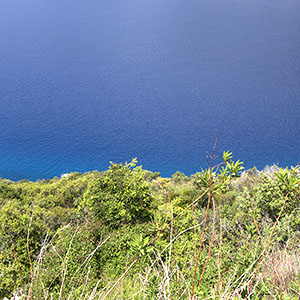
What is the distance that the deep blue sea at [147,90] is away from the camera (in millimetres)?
24953

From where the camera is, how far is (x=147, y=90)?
108 ft

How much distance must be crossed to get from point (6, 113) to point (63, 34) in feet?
80.3

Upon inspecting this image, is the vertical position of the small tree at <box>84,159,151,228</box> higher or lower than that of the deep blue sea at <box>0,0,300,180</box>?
lower

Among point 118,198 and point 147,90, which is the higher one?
point 147,90

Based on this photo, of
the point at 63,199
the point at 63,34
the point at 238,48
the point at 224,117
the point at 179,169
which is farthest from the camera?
the point at 63,34

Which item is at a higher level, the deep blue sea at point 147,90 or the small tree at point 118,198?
the deep blue sea at point 147,90

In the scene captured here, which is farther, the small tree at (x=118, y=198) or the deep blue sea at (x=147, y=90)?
the deep blue sea at (x=147, y=90)

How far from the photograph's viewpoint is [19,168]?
23406 mm

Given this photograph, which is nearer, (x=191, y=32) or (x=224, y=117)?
(x=224, y=117)

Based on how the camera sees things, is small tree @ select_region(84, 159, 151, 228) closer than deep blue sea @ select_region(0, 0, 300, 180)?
Yes

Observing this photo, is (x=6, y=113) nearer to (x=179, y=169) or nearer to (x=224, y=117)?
(x=179, y=169)

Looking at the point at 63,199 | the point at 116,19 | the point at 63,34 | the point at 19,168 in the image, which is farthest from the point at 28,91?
the point at 116,19

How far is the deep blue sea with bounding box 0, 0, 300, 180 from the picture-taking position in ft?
81.9

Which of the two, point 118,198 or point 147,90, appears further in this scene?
point 147,90
